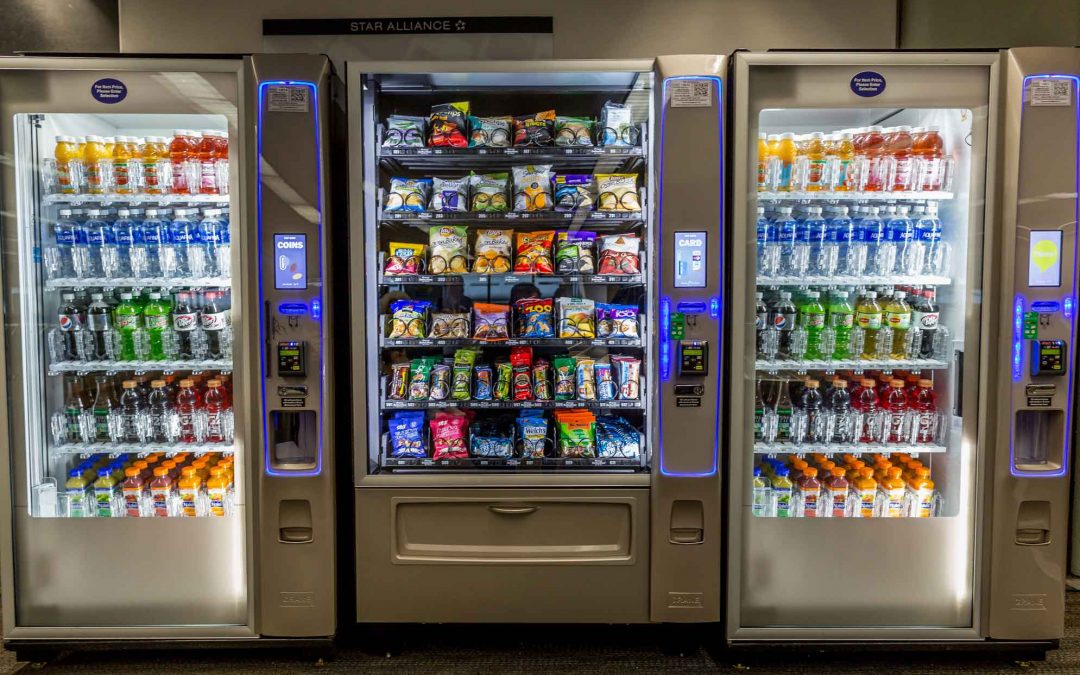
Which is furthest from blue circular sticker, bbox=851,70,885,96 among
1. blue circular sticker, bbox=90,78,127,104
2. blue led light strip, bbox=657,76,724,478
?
blue circular sticker, bbox=90,78,127,104

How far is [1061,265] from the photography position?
2227mm

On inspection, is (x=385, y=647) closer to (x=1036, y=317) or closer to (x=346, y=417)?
(x=346, y=417)

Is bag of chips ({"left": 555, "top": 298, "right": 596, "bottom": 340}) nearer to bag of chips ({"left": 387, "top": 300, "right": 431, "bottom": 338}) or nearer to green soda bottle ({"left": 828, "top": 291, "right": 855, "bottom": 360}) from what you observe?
bag of chips ({"left": 387, "top": 300, "right": 431, "bottom": 338})

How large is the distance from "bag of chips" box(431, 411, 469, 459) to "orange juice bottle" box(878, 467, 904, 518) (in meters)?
1.70

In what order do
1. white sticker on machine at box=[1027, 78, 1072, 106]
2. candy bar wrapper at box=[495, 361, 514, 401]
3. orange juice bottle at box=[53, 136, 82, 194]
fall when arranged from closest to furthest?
white sticker on machine at box=[1027, 78, 1072, 106]
orange juice bottle at box=[53, 136, 82, 194]
candy bar wrapper at box=[495, 361, 514, 401]

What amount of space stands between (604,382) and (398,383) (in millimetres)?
850

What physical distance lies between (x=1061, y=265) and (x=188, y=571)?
3407 mm

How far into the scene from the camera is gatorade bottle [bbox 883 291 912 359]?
2.48 metres

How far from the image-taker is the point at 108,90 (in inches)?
88.0

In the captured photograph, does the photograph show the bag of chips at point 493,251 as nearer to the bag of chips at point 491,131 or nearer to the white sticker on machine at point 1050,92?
the bag of chips at point 491,131

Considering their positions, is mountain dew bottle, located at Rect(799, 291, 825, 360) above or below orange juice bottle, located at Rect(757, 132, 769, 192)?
below

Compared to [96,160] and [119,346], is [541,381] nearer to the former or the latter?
[119,346]

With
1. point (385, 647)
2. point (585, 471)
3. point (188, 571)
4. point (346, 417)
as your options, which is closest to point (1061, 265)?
point (585, 471)

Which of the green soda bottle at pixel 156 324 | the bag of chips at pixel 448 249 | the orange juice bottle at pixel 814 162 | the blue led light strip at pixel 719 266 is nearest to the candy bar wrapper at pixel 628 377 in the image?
the blue led light strip at pixel 719 266
